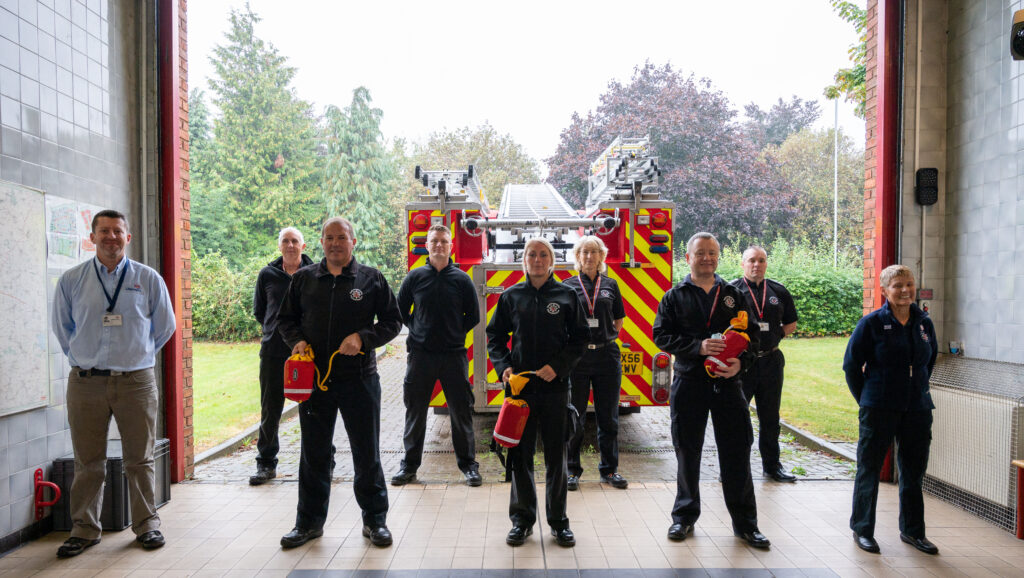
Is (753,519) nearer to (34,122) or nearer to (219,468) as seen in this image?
(219,468)

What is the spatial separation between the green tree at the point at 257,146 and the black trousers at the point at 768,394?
81.2ft

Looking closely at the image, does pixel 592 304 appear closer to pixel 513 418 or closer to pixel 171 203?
pixel 513 418

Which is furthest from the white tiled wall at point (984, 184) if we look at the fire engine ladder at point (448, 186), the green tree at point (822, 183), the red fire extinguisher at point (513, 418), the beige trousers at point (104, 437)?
the green tree at point (822, 183)

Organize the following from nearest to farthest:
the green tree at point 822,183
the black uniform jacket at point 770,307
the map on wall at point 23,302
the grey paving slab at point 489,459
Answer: the map on wall at point 23,302 → the black uniform jacket at point 770,307 → the grey paving slab at point 489,459 → the green tree at point 822,183

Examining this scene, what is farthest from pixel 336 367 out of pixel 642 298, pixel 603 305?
pixel 642 298

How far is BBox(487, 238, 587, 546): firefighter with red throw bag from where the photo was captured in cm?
377

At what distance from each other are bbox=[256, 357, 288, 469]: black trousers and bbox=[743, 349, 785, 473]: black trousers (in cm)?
400

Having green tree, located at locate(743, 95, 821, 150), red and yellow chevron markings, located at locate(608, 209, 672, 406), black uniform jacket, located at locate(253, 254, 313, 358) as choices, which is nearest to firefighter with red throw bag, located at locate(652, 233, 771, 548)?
red and yellow chevron markings, located at locate(608, 209, 672, 406)

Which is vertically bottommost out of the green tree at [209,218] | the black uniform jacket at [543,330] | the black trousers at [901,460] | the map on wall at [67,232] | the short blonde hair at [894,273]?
the black trousers at [901,460]

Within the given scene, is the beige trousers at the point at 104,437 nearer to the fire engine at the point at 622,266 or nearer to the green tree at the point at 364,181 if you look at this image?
the fire engine at the point at 622,266

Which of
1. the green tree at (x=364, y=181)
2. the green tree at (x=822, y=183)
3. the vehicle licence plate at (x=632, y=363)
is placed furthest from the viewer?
the green tree at (x=822, y=183)

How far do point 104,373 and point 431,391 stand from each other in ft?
7.65

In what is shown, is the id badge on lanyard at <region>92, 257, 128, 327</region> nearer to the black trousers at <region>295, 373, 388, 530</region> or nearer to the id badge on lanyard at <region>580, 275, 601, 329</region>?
the black trousers at <region>295, 373, 388, 530</region>

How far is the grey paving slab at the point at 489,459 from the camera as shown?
5.42 meters
